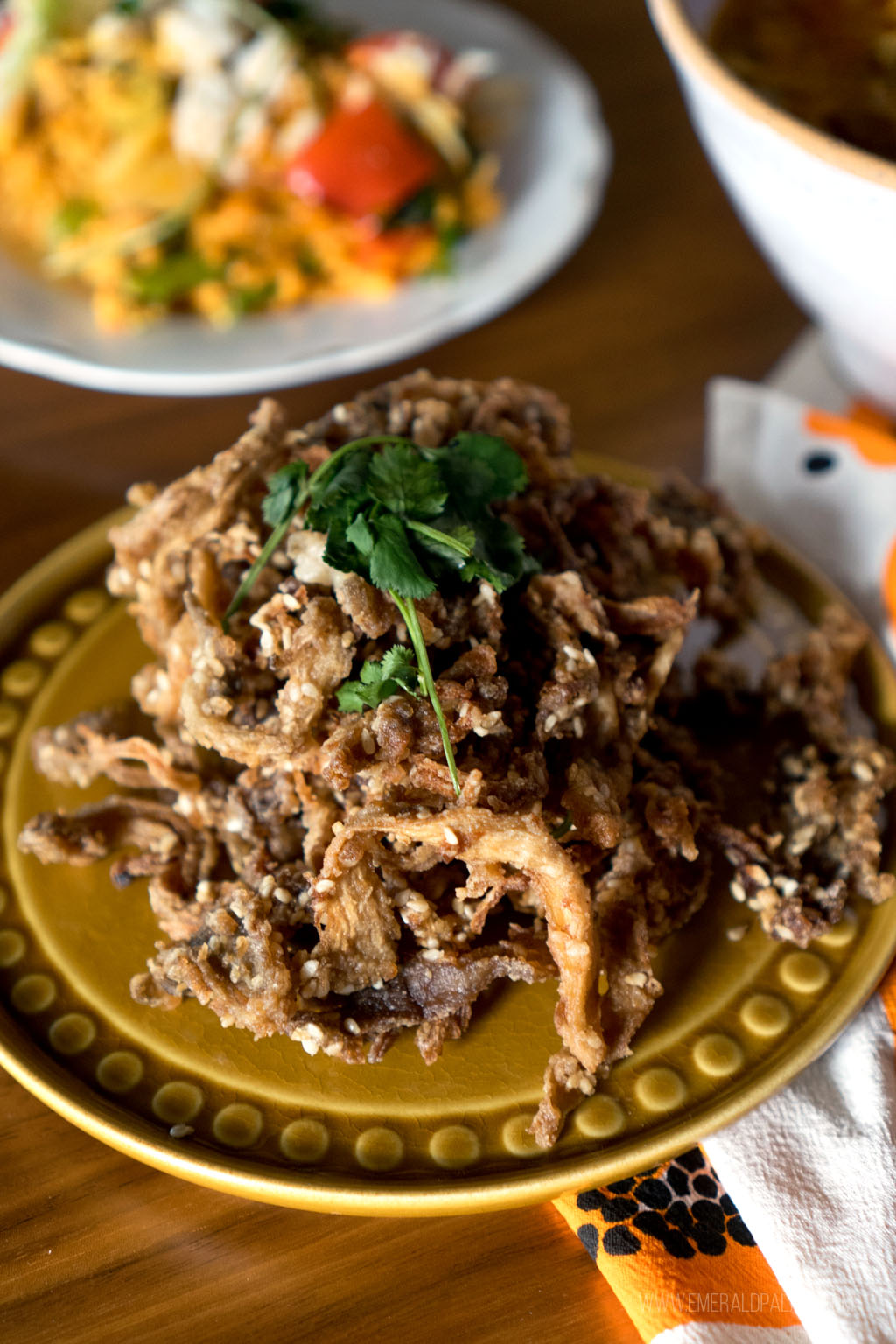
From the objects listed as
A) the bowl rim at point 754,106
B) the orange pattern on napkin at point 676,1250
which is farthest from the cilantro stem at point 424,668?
the bowl rim at point 754,106

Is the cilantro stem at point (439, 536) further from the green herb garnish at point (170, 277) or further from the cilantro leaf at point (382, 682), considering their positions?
the green herb garnish at point (170, 277)

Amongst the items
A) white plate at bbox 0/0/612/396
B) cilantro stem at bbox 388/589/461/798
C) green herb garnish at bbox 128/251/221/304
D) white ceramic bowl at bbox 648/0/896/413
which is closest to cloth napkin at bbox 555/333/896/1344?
cilantro stem at bbox 388/589/461/798

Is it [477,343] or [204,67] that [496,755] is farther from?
[204,67]

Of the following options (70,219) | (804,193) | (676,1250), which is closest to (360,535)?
(676,1250)

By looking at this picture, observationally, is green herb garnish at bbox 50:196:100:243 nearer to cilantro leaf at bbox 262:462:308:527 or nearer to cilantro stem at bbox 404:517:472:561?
cilantro leaf at bbox 262:462:308:527

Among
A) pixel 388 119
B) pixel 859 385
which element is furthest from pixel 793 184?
pixel 388 119

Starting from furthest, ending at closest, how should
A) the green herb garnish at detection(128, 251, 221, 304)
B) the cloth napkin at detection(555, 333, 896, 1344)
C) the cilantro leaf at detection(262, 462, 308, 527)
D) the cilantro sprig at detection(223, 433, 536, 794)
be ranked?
the green herb garnish at detection(128, 251, 221, 304), the cilantro leaf at detection(262, 462, 308, 527), the cilantro sprig at detection(223, 433, 536, 794), the cloth napkin at detection(555, 333, 896, 1344)
